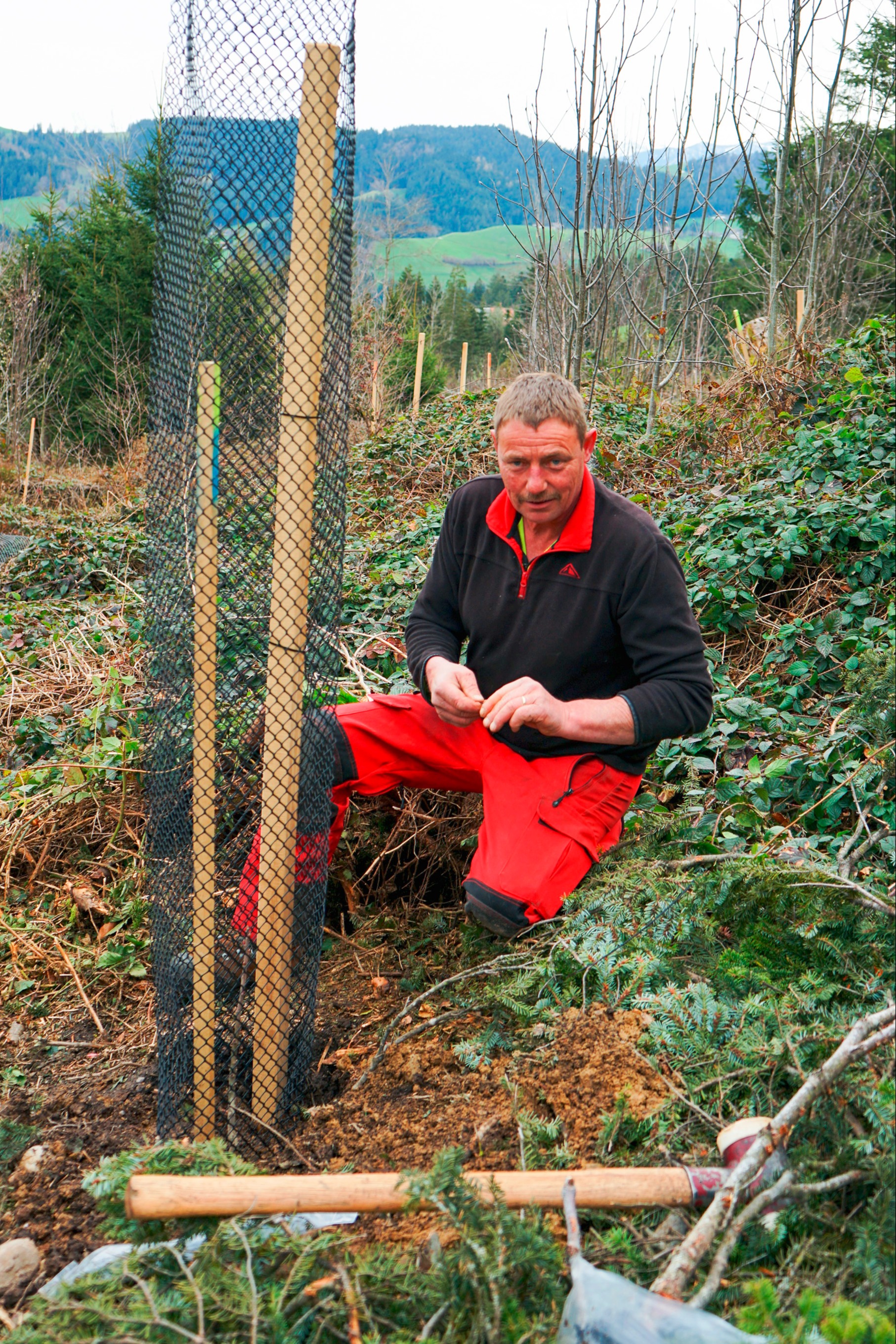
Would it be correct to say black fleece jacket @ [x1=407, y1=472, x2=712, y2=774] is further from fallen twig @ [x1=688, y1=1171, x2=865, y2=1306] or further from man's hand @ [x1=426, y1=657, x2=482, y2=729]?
fallen twig @ [x1=688, y1=1171, x2=865, y2=1306]

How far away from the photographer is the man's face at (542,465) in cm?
257

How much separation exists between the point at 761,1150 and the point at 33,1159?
163 centimetres

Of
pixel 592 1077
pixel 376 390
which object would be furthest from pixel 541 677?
pixel 376 390

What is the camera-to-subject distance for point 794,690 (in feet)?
12.2

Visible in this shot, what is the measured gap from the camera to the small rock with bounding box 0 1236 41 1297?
1666mm

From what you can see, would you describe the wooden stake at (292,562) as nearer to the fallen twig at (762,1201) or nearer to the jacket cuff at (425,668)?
the jacket cuff at (425,668)

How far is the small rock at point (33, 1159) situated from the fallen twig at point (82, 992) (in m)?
0.57

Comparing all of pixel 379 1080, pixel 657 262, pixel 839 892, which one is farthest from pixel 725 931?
pixel 657 262

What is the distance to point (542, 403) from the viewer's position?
2.55 metres

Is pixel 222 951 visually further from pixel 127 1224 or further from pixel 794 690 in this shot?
pixel 794 690

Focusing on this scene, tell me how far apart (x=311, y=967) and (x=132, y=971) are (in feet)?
3.59

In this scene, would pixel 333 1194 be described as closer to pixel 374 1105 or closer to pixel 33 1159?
pixel 374 1105

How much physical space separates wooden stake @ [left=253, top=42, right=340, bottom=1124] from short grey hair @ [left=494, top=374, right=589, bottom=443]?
33.6 inches

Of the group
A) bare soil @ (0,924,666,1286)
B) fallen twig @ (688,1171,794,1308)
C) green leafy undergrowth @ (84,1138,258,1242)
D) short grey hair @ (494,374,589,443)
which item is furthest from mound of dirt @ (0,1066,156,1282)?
short grey hair @ (494,374,589,443)
